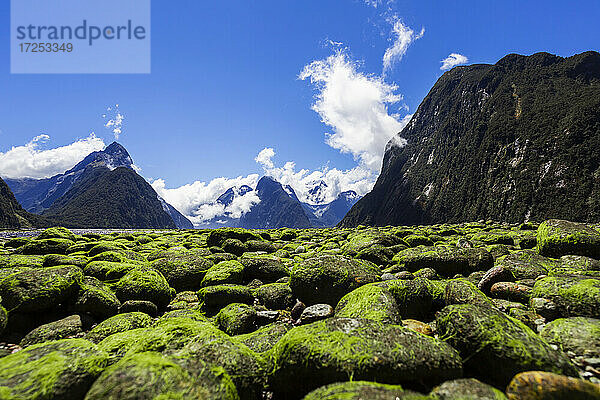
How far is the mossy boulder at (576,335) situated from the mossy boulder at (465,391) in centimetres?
234

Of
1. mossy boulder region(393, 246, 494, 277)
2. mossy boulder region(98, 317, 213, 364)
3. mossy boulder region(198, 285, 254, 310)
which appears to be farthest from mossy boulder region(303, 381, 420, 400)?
mossy boulder region(393, 246, 494, 277)

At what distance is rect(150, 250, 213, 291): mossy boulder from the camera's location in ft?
31.3

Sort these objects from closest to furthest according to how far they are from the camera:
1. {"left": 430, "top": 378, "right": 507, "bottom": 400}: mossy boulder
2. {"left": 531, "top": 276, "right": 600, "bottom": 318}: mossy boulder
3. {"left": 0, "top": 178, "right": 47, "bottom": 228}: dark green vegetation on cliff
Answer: {"left": 430, "top": 378, "right": 507, "bottom": 400}: mossy boulder, {"left": 531, "top": 276, "right": 600, "bottom": 318}: mossy boulder, {"left": 0, "top": 178, "right": 47, "bottom": 228}: dark green vegetation on cliff

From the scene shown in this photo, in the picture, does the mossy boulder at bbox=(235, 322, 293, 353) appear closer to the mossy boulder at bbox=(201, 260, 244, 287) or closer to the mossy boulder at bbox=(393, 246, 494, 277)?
the mossy boulder at bbox=(201, 260, 244, 287)

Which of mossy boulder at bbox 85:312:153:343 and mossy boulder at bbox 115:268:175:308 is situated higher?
mossy boulder at bbox 115:268:175:308

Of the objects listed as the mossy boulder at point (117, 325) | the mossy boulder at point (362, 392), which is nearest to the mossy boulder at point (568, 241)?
the mossy boulder at point (362, 392)

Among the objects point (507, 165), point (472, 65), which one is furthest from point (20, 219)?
point (472, 65)

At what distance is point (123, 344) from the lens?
473 cm

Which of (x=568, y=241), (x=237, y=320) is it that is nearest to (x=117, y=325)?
(x=237, y=320)

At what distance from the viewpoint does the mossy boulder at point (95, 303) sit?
6.82 meters

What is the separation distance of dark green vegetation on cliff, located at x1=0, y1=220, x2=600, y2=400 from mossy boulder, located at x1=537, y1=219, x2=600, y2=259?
0.16 feet

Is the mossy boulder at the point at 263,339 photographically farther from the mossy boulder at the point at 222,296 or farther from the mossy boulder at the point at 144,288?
the mossy boulder at the point at 144,288

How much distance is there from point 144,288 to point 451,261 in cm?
1053

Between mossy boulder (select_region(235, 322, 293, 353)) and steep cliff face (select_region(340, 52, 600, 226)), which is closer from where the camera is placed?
mossy boulder (select_region(235, 322, 293, 353))
